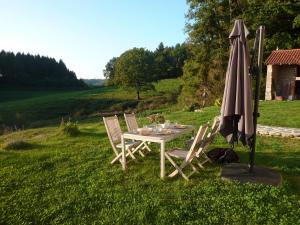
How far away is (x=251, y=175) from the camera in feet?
18.1

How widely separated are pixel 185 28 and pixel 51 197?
89.0ft

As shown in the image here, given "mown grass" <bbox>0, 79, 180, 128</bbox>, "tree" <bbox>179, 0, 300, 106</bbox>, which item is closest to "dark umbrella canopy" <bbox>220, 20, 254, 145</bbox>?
"tree" <bbox>179, 0, 300, 106</bbox>

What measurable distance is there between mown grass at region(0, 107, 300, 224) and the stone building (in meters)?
14.5

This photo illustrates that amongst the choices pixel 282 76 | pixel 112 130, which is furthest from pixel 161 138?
pixel 282 76

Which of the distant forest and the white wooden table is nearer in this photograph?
the white wooden table

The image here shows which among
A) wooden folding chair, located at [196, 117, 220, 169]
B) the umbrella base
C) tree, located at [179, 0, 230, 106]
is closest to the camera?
the umbrella base

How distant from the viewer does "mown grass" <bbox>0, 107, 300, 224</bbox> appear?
428 cm

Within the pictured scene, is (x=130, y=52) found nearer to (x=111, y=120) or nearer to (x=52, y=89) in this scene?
(x=52, y=89)

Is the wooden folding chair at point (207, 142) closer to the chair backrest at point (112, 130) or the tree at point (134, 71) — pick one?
the chair backrest at point (112, 130)

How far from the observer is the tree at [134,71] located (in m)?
43.9

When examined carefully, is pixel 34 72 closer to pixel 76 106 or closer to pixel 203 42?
pixel 76 106

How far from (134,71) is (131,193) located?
3968 centimetres

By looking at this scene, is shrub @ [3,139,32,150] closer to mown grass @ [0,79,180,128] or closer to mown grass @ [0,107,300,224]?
mown grass @ [0,107,300,224]

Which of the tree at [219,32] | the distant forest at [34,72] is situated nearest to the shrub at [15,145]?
the tree at [219,32]
